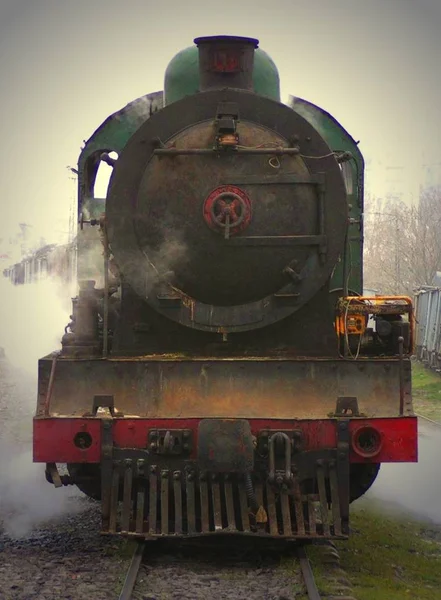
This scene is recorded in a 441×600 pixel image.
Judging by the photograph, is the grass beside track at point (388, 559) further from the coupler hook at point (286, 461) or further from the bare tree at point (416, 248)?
the bare tree at point (416, 248)

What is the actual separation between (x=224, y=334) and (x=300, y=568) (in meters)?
1.64

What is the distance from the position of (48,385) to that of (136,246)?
110 cm

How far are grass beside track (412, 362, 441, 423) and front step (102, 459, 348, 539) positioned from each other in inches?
350

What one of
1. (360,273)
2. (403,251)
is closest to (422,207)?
(403,251)

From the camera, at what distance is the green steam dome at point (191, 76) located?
6977mm

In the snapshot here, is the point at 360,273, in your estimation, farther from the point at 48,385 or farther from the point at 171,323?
the point at 48,385

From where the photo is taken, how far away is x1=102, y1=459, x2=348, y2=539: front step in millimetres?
5598

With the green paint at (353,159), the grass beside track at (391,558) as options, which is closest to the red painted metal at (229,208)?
the green paint at (353,159)

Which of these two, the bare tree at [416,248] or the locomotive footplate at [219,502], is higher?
the bare tree at [416,248]

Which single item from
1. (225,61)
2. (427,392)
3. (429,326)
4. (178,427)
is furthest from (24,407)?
(429,326)

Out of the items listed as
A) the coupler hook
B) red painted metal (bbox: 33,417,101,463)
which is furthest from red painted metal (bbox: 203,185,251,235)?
red painted metal (bbox: 33,417,101,463)

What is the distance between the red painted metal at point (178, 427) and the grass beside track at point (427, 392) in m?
8.73

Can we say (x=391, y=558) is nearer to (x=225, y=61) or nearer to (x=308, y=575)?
(x=308, y=575)

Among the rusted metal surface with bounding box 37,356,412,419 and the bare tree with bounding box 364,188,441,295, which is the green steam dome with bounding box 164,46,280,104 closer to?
the rusted metal surface with bounding box 37,356,412,419
